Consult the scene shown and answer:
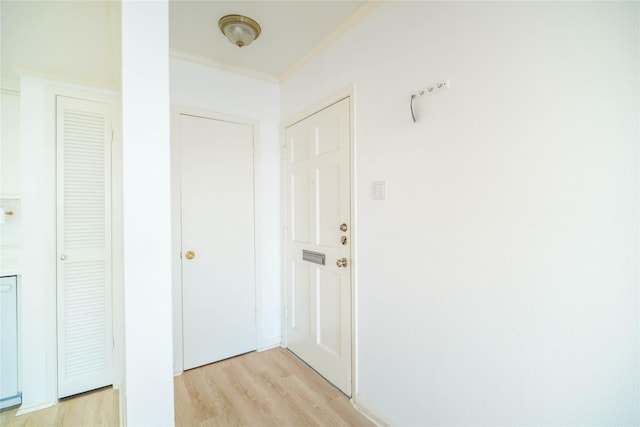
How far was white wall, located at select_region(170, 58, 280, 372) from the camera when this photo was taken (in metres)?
2.27

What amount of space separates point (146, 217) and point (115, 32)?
1.29 meters

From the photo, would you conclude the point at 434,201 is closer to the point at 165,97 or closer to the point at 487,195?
the point at 487,195

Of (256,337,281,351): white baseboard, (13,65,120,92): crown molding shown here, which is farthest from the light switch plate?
(13,65,120,92): crown molding

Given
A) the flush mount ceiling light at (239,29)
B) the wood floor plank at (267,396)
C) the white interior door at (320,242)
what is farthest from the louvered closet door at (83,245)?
the white interior door at (320,242)

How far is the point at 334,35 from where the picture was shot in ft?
6.39

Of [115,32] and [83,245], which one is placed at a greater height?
[115,32]

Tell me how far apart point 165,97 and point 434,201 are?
47.4 inches

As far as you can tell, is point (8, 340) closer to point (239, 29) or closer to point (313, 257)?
point (313, 257)

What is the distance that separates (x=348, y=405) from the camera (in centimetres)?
180

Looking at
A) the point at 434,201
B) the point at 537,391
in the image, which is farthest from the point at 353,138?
the point at 537,391

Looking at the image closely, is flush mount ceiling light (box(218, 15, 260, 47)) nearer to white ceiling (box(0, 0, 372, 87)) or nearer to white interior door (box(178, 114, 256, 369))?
white ceiling (box(0, 0, 372, 87))

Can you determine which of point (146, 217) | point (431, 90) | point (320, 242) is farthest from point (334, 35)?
point (146, 217)

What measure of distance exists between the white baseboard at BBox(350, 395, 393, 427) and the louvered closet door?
1.80 metres

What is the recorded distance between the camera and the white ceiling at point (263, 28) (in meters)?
1.68
